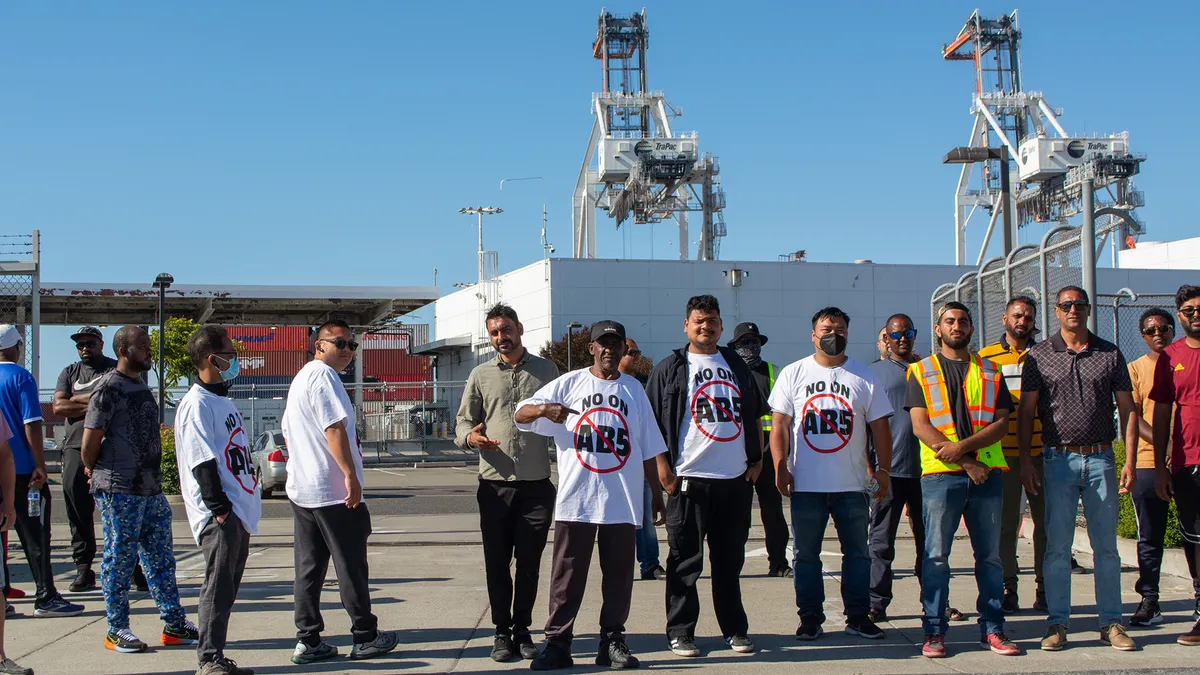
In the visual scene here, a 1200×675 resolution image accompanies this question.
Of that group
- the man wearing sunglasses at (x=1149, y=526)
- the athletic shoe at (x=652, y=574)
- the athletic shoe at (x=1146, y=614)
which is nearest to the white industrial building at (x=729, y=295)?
the athletic shoe at (x=652, y=574)

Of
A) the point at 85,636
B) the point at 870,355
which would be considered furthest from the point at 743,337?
the point at 870,355

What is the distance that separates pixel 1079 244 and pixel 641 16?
57.8m

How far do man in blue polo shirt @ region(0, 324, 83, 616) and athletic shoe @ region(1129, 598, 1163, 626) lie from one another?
674 cm

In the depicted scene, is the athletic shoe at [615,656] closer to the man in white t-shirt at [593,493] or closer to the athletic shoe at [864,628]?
the man in white t-shirt at [593,493]

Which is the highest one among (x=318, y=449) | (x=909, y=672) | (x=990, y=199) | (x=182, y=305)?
(x=990, y=199)

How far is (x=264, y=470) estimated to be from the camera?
1811 centimetres

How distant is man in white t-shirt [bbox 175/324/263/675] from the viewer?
221 inches

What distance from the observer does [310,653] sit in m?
6.00

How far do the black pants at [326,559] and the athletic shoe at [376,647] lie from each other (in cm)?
3

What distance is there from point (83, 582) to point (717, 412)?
17.0 ft

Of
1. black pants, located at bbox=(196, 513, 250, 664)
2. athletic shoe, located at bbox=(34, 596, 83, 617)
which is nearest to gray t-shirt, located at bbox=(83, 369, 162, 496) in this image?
black pants, located at bbox=(196, 513, 250, 664)

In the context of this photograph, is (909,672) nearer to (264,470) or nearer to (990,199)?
(264,470)

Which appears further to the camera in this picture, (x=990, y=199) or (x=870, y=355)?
(x=990, y=199)

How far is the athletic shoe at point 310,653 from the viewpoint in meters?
5.99
